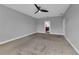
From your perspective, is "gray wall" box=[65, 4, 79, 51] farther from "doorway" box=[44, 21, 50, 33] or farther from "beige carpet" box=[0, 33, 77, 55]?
"doorway" box=[44, 21, 50, 33]

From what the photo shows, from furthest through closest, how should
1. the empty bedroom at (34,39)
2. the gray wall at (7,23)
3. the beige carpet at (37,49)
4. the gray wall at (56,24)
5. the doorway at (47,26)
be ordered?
the doorway at (47,26) < the gray wall at (56,24) < the gray wall at (7,23) < the empty bedroom at (34,39) < the beige carpet at (37,49)

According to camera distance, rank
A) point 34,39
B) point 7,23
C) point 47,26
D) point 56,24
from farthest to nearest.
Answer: point 47,26 < point 56,24 < point 34,39 < point 7,23

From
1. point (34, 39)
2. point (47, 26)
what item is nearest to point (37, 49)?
point (34, 39)

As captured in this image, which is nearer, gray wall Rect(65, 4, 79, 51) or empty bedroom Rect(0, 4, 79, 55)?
gray wall Rect(65, 4, 79, 51)

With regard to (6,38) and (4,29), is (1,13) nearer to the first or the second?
(4,29)

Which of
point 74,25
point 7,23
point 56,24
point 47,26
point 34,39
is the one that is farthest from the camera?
point 47,26

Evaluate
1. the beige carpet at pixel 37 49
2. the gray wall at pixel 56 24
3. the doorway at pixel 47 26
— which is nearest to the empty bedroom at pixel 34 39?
the beige carpet at pixel 37 49

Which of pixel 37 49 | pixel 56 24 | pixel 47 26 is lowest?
pixel 37 49

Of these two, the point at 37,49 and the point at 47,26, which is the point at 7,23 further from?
the point at 47,26

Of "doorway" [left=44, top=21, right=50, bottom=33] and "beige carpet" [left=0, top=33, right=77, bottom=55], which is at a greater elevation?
"doorway" [left=44, top=21, right=50, bottom=33]

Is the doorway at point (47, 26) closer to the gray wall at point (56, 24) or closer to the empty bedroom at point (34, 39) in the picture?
the gray wall at point (56, 24)

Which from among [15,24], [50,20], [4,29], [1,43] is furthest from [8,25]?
[50,20]

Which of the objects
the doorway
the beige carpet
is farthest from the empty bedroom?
the doorway

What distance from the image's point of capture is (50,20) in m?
9.23
